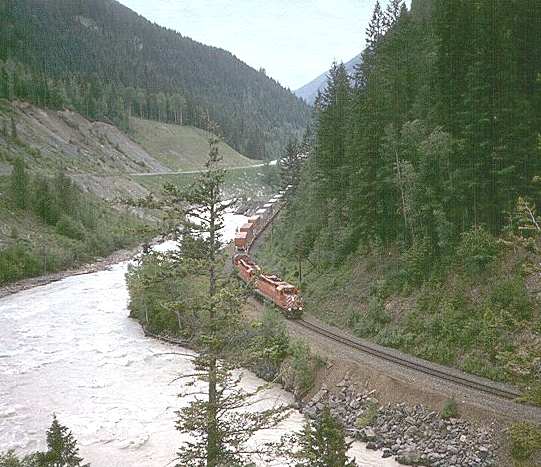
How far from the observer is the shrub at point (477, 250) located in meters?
27.6

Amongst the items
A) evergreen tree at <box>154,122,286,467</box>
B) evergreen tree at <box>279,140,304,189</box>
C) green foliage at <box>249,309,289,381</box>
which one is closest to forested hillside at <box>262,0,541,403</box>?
green foliage at <box>249,309,289,381</box>

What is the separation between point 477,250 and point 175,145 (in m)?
136

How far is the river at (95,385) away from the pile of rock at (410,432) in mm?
783

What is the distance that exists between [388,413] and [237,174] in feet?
384

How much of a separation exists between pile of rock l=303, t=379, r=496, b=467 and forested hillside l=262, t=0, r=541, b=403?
3.93 meters

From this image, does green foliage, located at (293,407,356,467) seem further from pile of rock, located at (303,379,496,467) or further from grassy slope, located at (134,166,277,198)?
grassy slope, located at (134,166,277,198)

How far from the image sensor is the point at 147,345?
38.2 meters

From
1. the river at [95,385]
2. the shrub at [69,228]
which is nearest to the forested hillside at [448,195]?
the river at [95,385]

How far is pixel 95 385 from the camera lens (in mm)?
31109

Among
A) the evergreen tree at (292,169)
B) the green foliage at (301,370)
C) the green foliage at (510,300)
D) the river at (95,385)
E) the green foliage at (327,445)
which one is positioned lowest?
the river at (95,385)

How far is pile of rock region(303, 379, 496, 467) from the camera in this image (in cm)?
2011

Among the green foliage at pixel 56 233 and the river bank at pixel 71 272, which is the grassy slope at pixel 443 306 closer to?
the green foliage at pixel 56 233

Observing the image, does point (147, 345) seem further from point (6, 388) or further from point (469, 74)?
point (469, 74)

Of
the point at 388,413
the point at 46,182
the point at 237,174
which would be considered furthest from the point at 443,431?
the point at 237,174
